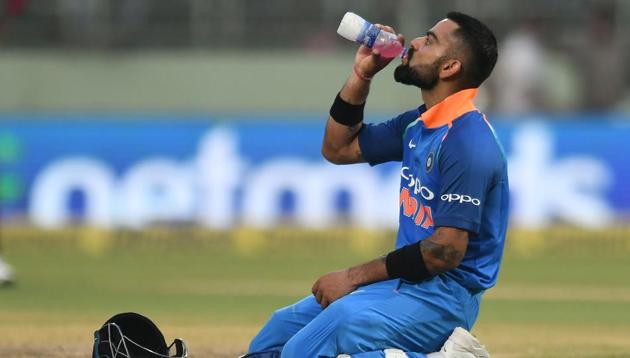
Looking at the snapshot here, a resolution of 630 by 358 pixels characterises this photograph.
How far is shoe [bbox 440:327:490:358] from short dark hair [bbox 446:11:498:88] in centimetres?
129

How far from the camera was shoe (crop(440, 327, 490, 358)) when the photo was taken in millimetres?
6879

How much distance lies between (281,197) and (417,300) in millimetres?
10538


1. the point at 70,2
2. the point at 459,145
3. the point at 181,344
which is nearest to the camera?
the point at 459,145

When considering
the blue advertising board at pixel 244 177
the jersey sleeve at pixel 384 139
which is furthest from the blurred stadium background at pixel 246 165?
the jersey sleeve at pixel 384 139

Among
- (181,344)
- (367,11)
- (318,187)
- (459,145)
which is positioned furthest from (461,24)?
(367,11)

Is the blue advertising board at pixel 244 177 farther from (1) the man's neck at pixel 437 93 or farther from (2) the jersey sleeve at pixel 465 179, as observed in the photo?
(2) the jersey sleeve at pixel 465 179

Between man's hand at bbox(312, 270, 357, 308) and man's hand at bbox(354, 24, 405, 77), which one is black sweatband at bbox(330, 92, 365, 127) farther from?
man's hand at bbox(312, 270, 357, 308)

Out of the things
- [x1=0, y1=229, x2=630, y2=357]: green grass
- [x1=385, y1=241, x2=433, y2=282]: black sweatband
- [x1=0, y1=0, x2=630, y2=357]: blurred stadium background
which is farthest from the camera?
[x1=0, y1=0, x2=630, y2=357]: blurred stadium background

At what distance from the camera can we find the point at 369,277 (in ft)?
22.9

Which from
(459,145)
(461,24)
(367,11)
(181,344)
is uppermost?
(367,11)

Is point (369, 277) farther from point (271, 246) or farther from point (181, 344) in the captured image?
point (271, 246)

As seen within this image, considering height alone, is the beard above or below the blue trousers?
above

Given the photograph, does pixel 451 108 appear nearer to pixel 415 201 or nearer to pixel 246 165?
pixel 415 201

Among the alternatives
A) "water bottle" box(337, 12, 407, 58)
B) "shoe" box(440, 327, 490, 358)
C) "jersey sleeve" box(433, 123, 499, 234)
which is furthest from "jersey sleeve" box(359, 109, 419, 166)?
"shoe" box(440, 327, 490, 358)
